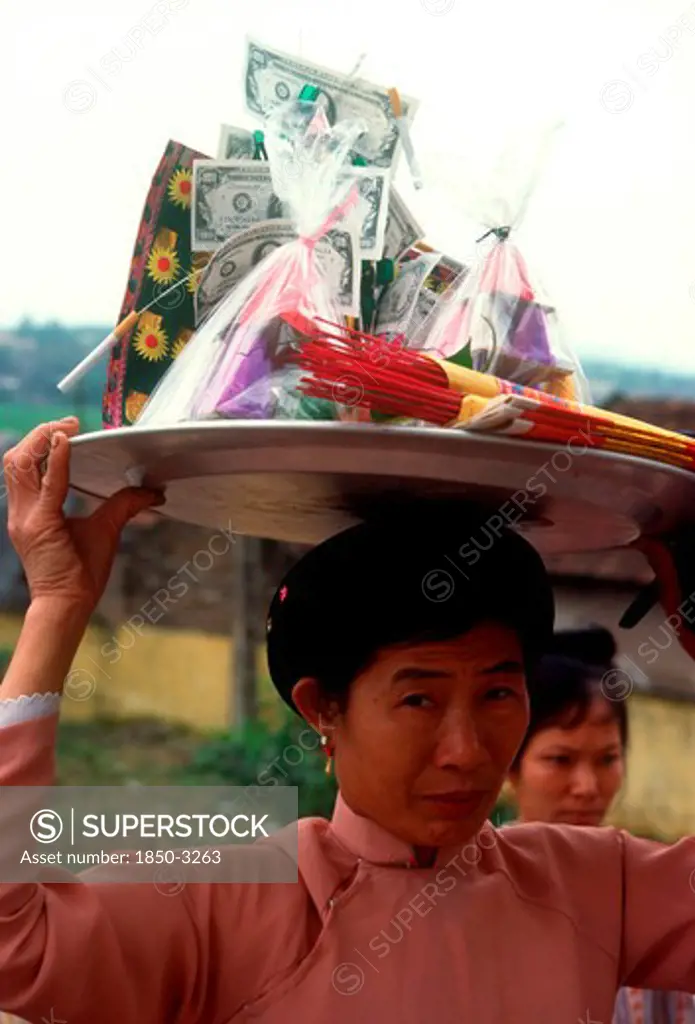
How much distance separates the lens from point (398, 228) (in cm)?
148

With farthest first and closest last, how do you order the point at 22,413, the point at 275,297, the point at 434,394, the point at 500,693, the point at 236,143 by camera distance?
the point at 22,413 → the point at 236,143 → the point at 500,693 → the point at 275,297 → the point at 434,394

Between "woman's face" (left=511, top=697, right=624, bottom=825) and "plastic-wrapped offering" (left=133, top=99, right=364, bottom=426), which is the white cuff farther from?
"woman's face" (left=511, top=697, right=624, bottom=825)

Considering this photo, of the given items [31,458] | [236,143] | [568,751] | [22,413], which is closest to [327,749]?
[31,458]

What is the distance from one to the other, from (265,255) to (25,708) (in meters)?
0.56

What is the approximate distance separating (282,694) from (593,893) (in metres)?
0.44

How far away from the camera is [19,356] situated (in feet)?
11.3

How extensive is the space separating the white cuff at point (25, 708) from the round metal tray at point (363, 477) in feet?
0.83

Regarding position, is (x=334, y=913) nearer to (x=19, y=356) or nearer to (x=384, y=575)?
(x=384, y=575)

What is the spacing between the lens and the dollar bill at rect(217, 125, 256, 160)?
4.69 ft

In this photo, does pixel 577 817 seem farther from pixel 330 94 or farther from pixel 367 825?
Result: pixel 330 94

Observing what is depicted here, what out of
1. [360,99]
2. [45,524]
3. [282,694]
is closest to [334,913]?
[282,694]

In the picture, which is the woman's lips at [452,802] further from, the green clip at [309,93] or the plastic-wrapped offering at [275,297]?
the green clip at [309,93]

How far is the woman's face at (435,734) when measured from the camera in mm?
1266

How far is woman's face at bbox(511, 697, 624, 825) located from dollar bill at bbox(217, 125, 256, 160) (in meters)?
1.24
